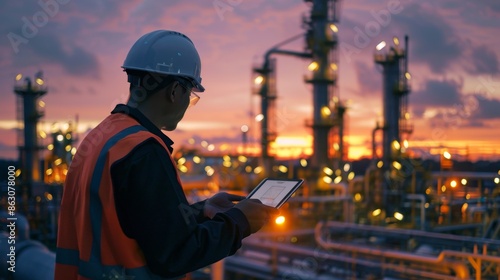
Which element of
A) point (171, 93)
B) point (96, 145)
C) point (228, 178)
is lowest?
point (228, 178)

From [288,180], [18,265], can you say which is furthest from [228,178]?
[288,180]

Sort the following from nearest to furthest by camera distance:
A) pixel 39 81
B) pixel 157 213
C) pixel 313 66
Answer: pixel 157 213 < pixel 313 66 < pixel 39 81

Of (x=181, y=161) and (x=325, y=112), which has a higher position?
(x=325, y=112)

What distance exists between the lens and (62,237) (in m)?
1.47

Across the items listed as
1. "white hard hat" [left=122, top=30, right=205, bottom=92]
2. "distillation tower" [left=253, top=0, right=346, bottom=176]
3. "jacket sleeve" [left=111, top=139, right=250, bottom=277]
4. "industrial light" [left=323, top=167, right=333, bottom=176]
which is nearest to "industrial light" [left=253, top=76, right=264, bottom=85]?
"distillation tower" [left=253, top=0, right=346, bottom=176]

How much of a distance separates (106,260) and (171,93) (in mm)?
506

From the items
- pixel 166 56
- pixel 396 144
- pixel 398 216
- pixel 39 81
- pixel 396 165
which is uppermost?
pixel 39 81

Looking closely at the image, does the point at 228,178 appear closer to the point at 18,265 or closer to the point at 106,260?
the point at 18,265

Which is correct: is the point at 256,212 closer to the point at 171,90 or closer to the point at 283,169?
the point at 171,90

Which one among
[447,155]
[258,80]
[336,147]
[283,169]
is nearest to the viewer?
[447,155]

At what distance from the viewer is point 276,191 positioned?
5.43 feet

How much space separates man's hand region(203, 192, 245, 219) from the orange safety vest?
15.0 inches

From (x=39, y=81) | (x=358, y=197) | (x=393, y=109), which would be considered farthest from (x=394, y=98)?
(x=39, y=81)

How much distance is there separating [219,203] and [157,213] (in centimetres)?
50
